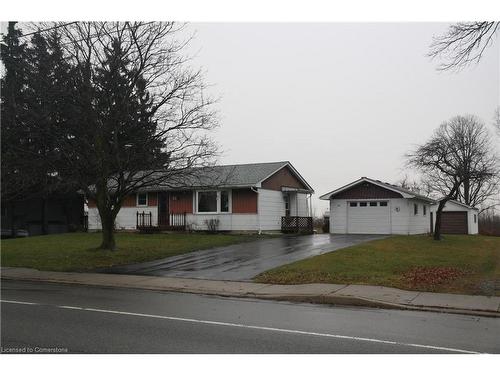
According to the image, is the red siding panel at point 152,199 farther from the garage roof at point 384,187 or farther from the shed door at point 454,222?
the shed door at point 454,222

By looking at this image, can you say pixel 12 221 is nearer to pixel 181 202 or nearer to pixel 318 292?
pixel 181 202

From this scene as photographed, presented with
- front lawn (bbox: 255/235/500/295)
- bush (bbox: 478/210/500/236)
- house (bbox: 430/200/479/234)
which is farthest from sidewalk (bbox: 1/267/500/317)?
bush (bbox: 478/210/500/236)

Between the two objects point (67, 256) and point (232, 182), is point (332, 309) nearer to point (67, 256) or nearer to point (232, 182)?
point (67, 256)

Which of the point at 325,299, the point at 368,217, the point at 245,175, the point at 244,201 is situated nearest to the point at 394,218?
the point at 368,217

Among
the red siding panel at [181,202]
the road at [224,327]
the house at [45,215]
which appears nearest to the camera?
A: the road at [224,327]

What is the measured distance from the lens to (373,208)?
31141 millimetres

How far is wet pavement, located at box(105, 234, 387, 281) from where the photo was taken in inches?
597

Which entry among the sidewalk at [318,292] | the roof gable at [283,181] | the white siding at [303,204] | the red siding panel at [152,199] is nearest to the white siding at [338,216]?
the white siding at [303,204]

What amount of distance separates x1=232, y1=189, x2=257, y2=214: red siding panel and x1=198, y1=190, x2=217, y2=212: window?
4.46ft

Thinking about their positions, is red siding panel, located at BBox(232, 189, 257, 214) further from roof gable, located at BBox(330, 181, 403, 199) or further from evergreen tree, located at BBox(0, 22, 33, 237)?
evergreen tree, located at BBox(0, 22, 33, 237)

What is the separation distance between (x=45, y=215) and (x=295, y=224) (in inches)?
760

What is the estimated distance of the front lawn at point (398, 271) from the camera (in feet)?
41.4

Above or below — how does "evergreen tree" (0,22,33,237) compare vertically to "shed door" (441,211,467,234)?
above

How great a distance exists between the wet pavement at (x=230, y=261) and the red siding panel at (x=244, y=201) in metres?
6.50
